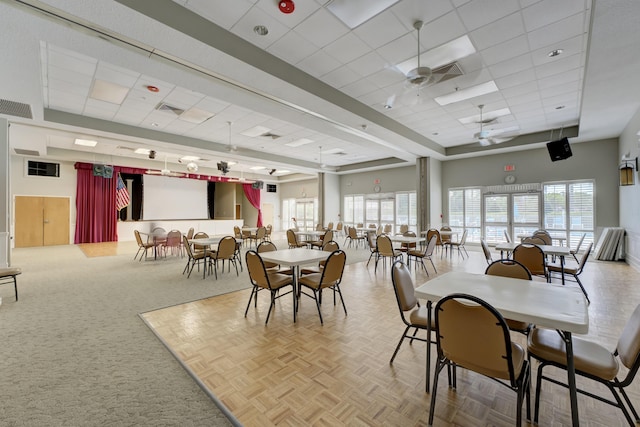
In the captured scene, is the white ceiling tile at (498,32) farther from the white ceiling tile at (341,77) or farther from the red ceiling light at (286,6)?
the red ceiling light at (286,6)

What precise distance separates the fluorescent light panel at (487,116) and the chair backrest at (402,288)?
225 inches

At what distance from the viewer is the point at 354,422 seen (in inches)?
72.9

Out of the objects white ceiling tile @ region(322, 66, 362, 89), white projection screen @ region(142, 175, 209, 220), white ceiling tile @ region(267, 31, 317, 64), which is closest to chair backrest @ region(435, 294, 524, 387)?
white ceiling tile @ region(267, 31, 317, 64)

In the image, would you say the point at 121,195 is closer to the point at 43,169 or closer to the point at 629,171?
the point at 43,169

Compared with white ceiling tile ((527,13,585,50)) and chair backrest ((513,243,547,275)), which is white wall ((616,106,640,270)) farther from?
chair backrest ((513,243,547,275))

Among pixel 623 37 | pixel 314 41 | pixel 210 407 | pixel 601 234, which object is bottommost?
pixel 210 407

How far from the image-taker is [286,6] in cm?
309

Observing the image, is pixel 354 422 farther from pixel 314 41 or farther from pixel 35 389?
pixel 314 41

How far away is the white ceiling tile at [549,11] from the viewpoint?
10.3 ft

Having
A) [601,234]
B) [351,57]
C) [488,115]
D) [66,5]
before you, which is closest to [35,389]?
[66,5]

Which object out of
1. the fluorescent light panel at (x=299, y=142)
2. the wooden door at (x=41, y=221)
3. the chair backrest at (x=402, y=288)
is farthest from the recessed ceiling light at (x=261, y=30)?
the wooden door at (x=41, y=221)

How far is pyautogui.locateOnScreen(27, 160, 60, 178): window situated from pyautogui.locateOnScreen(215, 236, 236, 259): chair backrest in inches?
405

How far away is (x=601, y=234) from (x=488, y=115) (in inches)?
192

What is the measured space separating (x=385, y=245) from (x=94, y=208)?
41.2 feet
